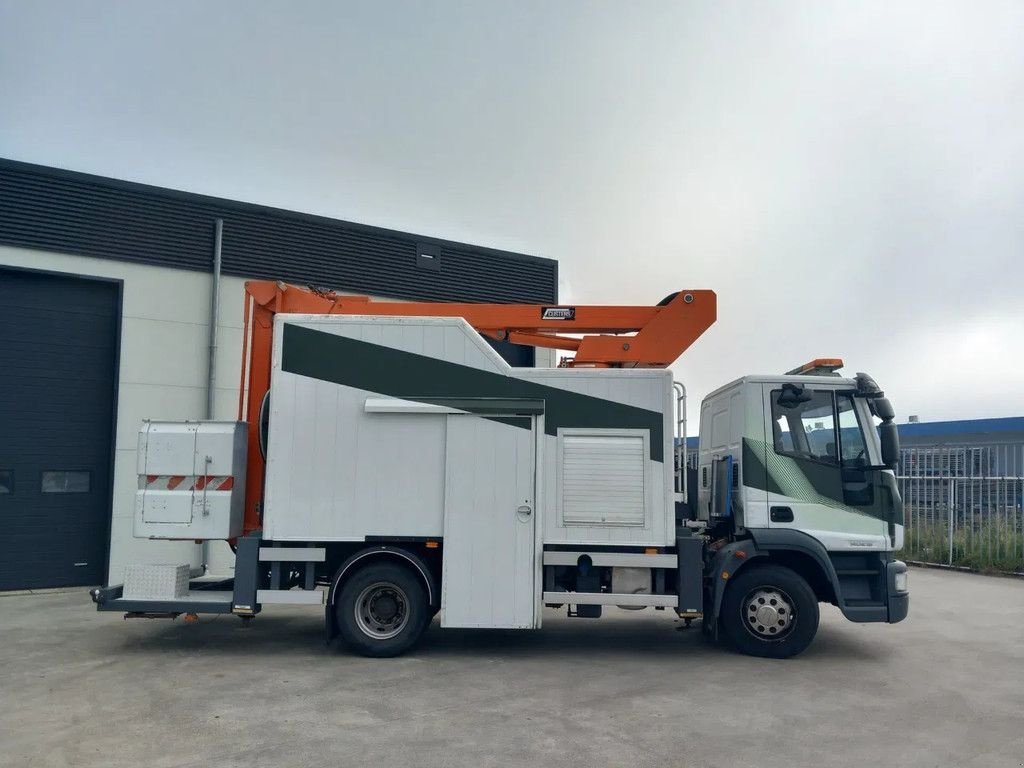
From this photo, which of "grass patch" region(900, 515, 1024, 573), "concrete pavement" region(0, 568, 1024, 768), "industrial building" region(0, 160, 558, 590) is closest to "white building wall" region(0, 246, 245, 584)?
"industrial building" region(0, 160, 558, 590)

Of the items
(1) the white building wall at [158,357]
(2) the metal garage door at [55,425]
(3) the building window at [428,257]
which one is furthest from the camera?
(3) the building window at [428,257]

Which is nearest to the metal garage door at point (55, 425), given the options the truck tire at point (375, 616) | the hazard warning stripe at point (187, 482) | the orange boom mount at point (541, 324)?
the hazard warning stripe at point (187, 482)

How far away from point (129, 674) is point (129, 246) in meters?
7.73

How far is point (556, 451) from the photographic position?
833cm

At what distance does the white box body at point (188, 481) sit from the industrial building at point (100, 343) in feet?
16.5

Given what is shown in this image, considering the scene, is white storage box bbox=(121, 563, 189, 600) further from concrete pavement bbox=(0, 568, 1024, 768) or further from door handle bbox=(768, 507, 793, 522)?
door handle bbox=(768, 507, 793, 522)

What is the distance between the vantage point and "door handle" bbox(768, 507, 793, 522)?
330 inches

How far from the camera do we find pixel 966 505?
1686cm

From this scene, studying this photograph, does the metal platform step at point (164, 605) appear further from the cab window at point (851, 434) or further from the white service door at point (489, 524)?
the cab window at point (851, 434)

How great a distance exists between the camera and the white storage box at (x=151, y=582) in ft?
27.2

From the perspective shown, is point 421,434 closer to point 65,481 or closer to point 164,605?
point 164,605

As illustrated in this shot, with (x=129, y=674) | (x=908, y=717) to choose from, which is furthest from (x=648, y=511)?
(x=129, y=674)

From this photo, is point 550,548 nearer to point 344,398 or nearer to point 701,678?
point 701,678

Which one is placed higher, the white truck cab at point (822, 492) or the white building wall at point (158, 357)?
the white building wall at point (158, 357)
